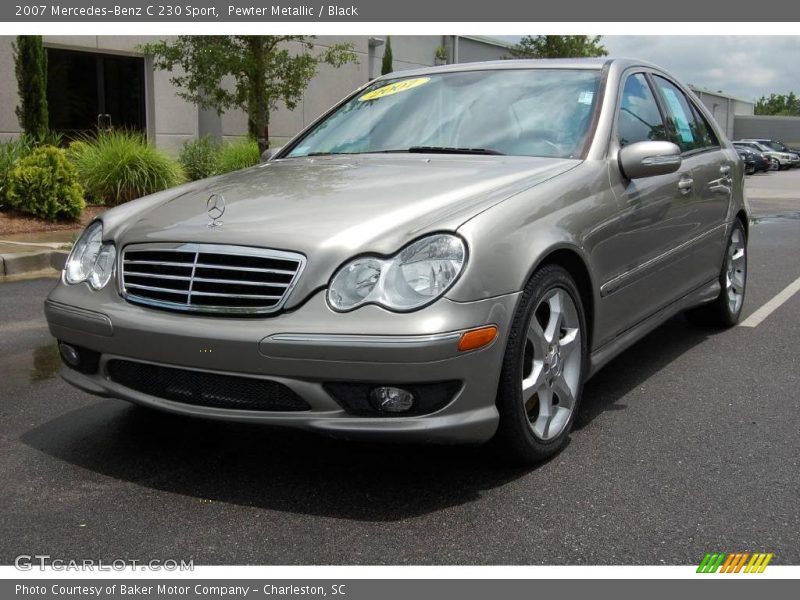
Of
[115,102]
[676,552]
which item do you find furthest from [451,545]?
[115,102]

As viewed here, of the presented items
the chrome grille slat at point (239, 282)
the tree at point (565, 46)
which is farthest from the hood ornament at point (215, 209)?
the tree at point (565, 46)

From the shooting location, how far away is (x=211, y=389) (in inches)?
125

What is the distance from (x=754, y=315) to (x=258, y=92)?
10.7 meters

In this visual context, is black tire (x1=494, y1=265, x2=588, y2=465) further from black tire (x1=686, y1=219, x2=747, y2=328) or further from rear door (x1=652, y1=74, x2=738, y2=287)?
black tire (x1=686, y1=219, x2=747, y2=328)

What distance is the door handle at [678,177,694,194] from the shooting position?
4.73 m

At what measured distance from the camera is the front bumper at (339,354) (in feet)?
9.62

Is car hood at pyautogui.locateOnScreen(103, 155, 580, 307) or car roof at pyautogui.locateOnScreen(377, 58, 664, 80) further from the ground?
car roof at pyautogui.locateOnScreen(377, 58, 664, 80)

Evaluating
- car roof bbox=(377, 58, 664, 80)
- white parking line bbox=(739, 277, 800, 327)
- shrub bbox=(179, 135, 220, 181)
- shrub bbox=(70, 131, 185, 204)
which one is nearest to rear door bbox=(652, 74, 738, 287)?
car roof bbox=(377, 58, 664, 80)

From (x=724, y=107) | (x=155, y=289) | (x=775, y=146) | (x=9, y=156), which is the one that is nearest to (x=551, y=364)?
(x=155, y=289)

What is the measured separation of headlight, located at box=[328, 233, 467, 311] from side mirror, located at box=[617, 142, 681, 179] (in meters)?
1.29

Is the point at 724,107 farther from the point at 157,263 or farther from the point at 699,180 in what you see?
the point at 157,263

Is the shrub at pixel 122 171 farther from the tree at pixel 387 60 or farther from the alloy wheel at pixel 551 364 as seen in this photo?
the tree at pixel 387 60

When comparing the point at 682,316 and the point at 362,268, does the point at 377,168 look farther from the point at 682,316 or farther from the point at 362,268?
the point at 682,316

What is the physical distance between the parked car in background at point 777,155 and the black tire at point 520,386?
40.7 metres
